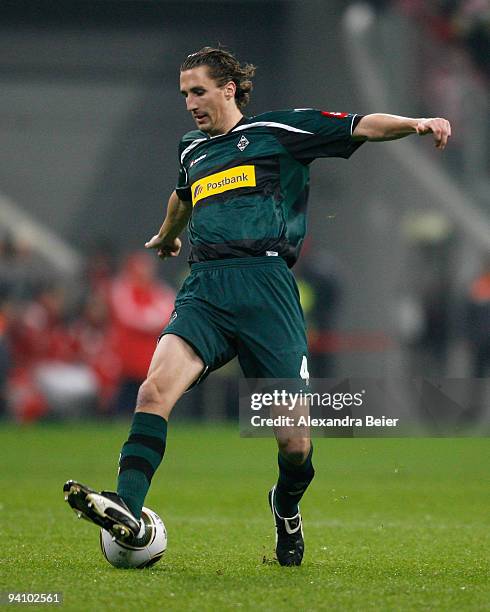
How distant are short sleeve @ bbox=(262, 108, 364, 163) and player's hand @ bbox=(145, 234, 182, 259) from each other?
0.93m

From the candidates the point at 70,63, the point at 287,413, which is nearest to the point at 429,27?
the point at 70,63

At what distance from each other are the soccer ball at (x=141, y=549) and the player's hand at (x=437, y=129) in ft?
6.38

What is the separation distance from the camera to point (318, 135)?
5609mm

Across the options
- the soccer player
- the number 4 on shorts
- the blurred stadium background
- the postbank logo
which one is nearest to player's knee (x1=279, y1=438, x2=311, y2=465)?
the soccer player

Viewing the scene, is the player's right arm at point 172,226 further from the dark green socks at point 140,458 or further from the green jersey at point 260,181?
the dark green socks at point 140,458

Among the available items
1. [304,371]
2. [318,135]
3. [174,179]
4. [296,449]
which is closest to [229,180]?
[318,135]

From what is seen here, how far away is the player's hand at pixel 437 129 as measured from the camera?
5.16 metres

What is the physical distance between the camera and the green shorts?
5.45 metres

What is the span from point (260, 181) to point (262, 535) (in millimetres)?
2101

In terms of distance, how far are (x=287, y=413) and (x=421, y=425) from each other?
1.75 metres

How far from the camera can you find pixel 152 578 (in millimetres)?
5062

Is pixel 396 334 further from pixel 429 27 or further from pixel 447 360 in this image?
pixel 429 27

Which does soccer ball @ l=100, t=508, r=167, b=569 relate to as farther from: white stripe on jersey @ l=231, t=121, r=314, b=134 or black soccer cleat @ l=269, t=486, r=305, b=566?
white stripe on jersey @ l=231, t=121, r=314, b=134

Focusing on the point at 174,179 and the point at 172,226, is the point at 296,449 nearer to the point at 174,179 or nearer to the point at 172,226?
the point at 172,226
